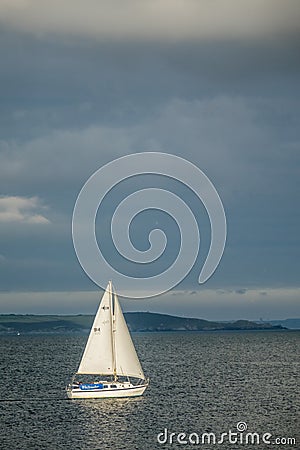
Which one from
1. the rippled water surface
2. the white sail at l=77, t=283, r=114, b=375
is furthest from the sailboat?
the rippled water surface

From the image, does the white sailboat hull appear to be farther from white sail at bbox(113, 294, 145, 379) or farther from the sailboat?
white sail at bbox(113, 294, 145, 379)

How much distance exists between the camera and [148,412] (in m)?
104

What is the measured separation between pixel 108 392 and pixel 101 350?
6654 mm

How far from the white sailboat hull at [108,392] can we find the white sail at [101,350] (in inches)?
115

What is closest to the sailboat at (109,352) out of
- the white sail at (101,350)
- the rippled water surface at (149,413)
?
the white sail at (101,350)

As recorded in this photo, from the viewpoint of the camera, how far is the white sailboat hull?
114250mm

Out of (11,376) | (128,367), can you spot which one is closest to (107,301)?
(128,367)

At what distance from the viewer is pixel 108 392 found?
375 ft

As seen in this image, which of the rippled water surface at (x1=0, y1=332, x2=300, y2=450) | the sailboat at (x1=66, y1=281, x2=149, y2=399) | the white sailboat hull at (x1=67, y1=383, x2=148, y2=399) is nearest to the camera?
the rippled water surface at (x1=0, y1=332, x2=300, y2=450)

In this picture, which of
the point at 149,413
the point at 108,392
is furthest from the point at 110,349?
the point at 149,413

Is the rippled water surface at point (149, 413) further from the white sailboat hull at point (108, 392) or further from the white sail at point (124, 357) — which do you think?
the white sail at point (124, 357)

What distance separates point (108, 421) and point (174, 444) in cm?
1767

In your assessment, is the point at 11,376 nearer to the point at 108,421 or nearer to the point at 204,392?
the point at 204,392

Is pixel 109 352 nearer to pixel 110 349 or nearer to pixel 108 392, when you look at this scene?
pixel 110 349
